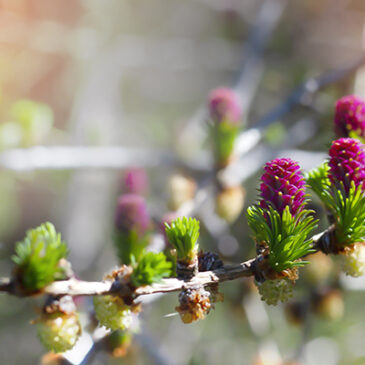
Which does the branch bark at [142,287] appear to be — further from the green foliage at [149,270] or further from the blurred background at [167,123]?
the blurred background at [167,123]

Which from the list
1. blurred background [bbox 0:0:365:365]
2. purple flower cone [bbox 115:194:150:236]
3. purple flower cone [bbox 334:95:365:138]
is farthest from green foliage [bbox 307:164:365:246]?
blurred background [bbox 0:0:365:365]

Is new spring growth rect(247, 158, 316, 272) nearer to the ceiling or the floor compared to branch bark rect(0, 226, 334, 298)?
nearer to the ceiling

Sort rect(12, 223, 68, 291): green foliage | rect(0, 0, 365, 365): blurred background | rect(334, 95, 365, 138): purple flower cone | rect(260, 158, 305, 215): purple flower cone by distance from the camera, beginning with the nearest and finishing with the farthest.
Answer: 1. rect(12, 223, 68, 291): green foliage
2. rect(260, 158, 305, 215): purple flower cone
3. rect(334, 95, 365, 138): purple flower cone
4. rect(0, 0, 365, 365): blurred background

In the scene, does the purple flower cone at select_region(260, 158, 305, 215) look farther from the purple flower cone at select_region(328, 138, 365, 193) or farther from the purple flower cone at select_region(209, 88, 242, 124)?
the purple flower cone at select_region(209, 88, 242, 124)

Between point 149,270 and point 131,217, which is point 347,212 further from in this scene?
point 131,217

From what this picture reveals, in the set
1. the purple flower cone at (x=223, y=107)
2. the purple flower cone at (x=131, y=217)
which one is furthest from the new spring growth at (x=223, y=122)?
the purple flower cone at (x=131, y=217)

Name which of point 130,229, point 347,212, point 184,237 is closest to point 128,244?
point 130,229

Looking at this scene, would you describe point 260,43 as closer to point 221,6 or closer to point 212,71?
point 221,6
